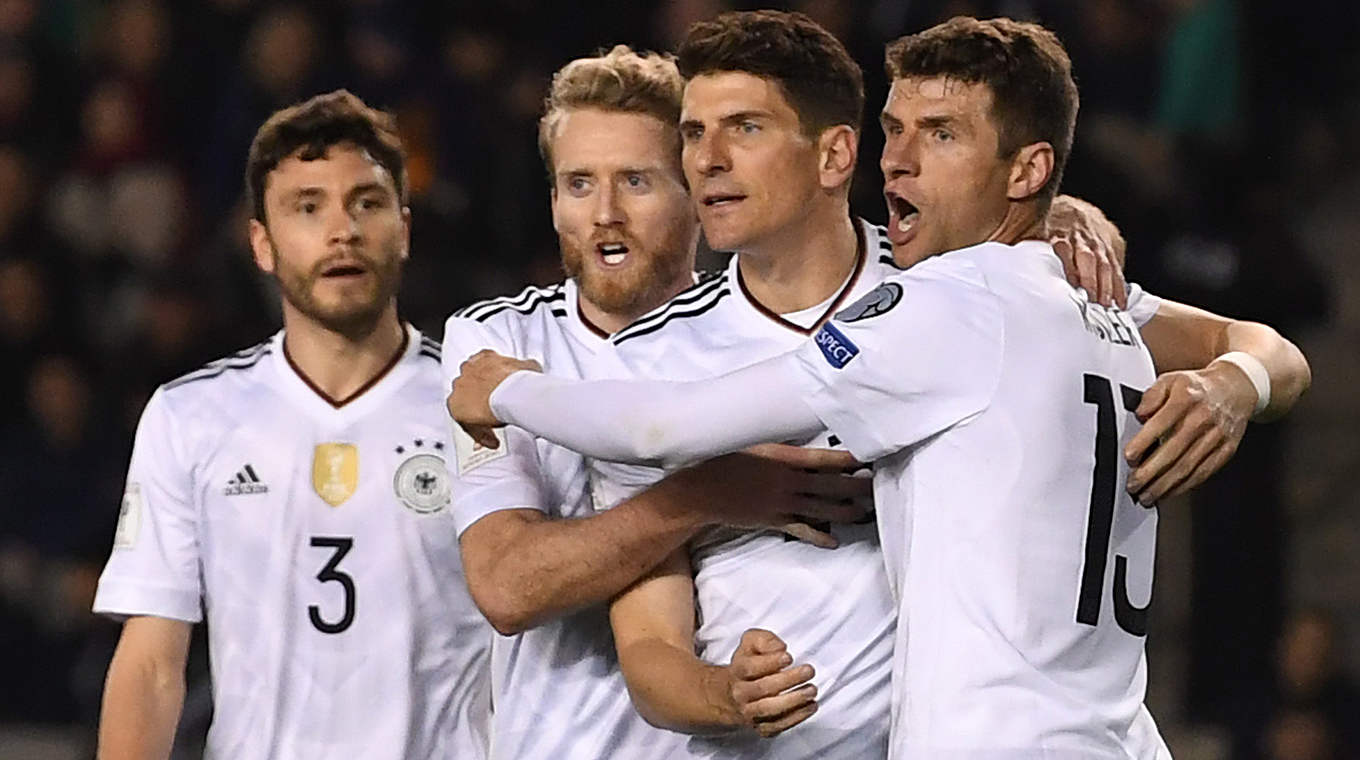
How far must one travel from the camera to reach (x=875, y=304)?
335 cm

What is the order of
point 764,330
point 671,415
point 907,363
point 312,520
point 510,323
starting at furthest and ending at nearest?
point 312,520 → point 510,323 → point 764,330 → point 671,415 → point 907,363

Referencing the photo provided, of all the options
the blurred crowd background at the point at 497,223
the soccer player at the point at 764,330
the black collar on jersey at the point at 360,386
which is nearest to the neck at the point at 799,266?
the soccer player at the point at 764,330

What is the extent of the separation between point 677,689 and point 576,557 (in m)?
0.31

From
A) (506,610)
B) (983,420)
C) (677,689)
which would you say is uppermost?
(983,420)

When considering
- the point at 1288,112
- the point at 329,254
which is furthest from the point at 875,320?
the point at 1288,112

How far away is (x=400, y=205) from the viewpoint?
4730mm

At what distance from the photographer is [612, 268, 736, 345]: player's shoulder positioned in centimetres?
388

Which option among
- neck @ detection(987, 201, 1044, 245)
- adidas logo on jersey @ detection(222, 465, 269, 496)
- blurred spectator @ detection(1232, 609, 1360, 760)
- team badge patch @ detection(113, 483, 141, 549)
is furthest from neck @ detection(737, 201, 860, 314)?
blurred spectator @ detection(1232, 609, 1360, 760)

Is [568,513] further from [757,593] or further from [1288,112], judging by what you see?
[1288,112]

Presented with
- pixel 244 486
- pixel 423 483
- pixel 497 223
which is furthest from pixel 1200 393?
pixel 497 223

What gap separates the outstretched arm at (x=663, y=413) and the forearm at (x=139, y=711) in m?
1.21

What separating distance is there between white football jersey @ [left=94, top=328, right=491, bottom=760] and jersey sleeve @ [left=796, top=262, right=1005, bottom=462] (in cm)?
137

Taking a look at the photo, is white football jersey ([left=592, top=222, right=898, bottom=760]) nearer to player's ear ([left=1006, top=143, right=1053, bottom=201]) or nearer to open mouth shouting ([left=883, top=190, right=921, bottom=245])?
open mouth shouting ([left=883, top=190, right=921, bottom=245])

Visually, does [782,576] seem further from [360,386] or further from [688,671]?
[360,386]
